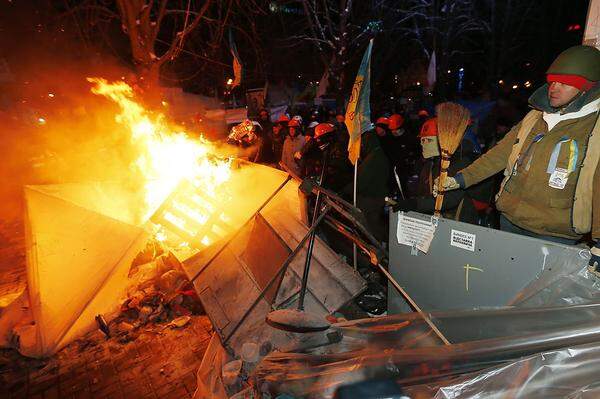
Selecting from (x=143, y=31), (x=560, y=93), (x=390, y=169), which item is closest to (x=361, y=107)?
(x=390, y=169)

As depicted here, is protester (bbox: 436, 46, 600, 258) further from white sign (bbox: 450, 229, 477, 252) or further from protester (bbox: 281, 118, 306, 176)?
protester (bbox: 281, 118, 306, 176)

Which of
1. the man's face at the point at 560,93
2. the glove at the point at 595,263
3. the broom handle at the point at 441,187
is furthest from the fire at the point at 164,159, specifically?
the glove at the point at 595,263

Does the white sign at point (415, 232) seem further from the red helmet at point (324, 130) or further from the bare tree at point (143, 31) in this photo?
the bare tree at point (143, 31)

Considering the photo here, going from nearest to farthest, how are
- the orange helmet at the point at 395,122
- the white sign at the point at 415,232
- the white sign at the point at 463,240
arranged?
the white sign at the point at 463,240 < the white sign at the point at 415,232 < the orange helmet at the point at 395,122

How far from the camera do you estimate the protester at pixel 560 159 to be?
96.6 inches

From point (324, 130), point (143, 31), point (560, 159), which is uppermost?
point (143, 31)

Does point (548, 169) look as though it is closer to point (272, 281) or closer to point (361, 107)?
point (361, 107)

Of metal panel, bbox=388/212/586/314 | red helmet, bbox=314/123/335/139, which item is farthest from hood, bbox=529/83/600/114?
red helmet, bbox=314/123/335/139

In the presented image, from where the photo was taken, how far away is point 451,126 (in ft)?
10.3

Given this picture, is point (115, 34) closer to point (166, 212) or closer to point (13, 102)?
point (13, 102)

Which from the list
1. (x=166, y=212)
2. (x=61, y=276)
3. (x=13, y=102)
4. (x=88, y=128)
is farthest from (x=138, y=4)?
(x=13, y=102)

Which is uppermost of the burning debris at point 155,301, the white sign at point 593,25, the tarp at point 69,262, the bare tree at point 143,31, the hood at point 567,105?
the bare tree at point 143,31

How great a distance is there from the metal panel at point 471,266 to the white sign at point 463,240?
0.08 feet

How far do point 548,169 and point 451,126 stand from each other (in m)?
0.88
